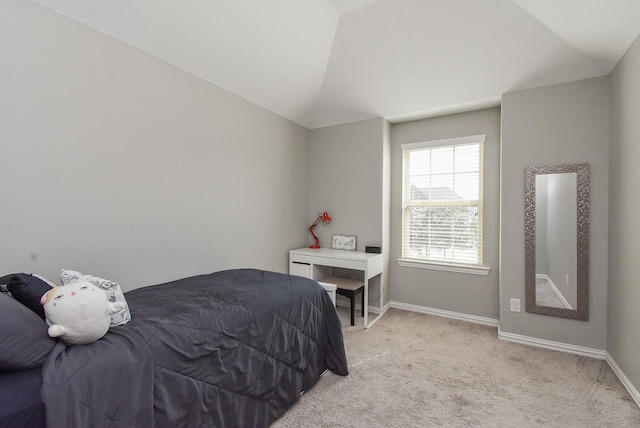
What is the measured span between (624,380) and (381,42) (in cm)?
322

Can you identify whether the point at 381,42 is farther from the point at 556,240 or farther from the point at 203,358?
the point at 203,358

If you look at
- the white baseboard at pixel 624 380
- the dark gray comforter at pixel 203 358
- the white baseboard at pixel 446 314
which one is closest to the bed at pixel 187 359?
the dark gray comforter at pixel 203 358

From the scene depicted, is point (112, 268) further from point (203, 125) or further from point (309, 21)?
point (309, 21)

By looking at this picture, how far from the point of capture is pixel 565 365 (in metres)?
2.37

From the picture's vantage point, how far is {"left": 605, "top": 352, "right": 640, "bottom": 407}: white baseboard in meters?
1.90

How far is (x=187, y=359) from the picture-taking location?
1.31 metres

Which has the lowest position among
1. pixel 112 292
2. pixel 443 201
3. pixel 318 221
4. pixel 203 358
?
pixel 203 358

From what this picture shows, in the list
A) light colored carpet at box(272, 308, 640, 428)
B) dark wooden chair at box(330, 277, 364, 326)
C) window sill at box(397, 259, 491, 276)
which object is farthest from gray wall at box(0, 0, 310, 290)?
window sill at box(397, 259, 491, 276)

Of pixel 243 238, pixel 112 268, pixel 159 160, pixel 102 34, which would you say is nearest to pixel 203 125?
pixel 159 160

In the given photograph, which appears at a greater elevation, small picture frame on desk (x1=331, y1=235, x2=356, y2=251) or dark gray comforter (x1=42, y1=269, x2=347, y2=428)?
small picture frame on desk (x1=331, y1=235, x2=356, y2=251)

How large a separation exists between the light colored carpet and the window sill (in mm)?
729

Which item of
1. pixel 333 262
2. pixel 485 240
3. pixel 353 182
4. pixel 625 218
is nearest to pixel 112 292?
pixel 333 262

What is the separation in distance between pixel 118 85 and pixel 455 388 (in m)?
3.16

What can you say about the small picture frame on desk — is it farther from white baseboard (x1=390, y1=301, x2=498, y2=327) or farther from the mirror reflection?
the mirror reflection
